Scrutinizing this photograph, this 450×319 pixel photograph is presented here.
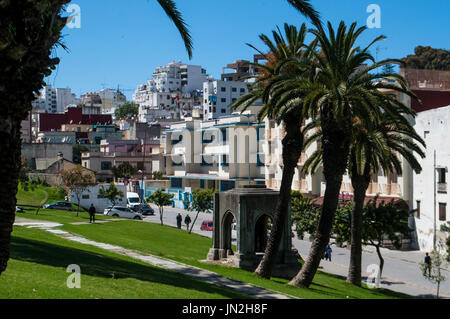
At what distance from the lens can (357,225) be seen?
2728cm

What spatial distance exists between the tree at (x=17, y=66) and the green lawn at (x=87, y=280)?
281 centimetres

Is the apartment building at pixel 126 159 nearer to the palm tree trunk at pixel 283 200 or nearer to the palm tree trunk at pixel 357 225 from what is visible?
the palm tree trunk at pixel 357 225

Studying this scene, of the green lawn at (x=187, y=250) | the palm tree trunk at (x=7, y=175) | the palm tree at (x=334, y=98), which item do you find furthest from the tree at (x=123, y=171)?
the palm tree trunk at (x=7, y=175)

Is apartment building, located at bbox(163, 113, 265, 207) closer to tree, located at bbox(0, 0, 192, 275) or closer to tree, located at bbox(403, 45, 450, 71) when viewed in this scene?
tree, located at bbox(403, 45, 450, 71)

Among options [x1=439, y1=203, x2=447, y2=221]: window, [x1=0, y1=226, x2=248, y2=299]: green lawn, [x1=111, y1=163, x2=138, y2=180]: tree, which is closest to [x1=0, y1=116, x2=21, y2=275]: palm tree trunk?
[x1=0, y1=226, x2=248, y2=299]: green lawn

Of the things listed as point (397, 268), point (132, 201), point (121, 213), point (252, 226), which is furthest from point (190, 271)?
point (132, 201)

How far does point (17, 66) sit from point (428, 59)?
111928mm

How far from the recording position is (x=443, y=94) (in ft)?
164

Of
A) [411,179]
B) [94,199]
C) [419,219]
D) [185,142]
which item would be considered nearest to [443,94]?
[411,179]

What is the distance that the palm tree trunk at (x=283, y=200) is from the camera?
2356 centimetres

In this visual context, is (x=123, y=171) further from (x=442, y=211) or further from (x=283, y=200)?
(x=283, y=200)

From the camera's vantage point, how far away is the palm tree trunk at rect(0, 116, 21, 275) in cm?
926

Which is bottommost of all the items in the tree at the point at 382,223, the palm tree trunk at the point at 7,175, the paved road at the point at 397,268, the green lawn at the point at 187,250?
the paved road at the point at 397,268

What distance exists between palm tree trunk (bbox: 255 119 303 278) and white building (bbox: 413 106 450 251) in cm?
1967
